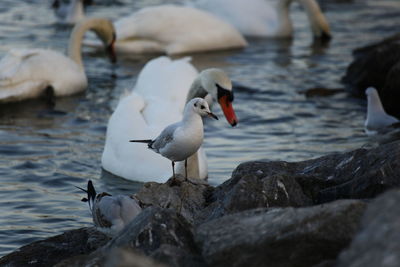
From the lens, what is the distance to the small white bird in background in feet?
33.9

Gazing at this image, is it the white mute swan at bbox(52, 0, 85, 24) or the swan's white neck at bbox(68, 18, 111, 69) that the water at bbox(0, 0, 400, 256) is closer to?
the white mute swan at bbox(52, 0, 85, 24)

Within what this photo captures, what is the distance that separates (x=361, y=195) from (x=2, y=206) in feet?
11.3

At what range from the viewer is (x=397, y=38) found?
13.3 metres

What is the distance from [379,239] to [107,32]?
1100 cm

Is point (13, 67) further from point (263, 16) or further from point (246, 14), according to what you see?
point (263, 16)

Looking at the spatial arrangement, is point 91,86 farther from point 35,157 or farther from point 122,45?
point 35,157

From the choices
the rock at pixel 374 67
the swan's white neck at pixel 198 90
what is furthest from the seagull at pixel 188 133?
the rock at pixel 374 67

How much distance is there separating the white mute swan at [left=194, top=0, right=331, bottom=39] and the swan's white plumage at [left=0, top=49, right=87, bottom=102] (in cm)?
470

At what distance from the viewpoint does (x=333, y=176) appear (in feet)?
20.8

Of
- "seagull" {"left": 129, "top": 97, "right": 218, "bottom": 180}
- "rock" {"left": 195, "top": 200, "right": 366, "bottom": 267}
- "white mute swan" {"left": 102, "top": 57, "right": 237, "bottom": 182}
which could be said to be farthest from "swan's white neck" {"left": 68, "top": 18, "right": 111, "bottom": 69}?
"rock" {"left": 195, "top": 200, "right": 366, "bottom": 267}

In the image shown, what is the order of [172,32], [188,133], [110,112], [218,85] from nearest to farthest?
[188,133] → [218,85] → [110,112] → [172,32]

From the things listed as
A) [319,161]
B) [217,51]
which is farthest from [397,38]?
[319,161]

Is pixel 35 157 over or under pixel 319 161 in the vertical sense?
under

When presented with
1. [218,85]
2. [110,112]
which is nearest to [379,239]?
[218,85]
